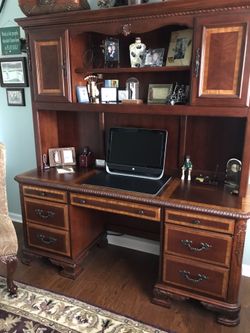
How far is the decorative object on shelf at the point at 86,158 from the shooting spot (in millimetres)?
2400

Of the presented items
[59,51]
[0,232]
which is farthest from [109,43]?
[0,232]

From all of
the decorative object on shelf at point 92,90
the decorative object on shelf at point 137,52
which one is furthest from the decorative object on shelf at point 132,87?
the decorative object on shelf at point 92,90

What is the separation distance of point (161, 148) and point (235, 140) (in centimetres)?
52

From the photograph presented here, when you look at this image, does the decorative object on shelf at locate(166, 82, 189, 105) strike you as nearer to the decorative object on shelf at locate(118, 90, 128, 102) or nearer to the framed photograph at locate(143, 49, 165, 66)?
the framed photograph at locate(143, 49, 165, 66)

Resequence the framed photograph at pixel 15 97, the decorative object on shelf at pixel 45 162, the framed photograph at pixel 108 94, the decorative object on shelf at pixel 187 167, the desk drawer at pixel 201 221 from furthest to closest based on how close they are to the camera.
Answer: the framed photograph at pixel 15 97 → the decorative object on shelf at pixel 45 162 → the framed photograph at pixel 108 94 → the decorative object on shelf at pixel 187 167 → the desk drawer at pixel 201 221

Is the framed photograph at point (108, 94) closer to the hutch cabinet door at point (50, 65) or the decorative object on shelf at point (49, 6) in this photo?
the hutch cabinet door at point (50, 65)

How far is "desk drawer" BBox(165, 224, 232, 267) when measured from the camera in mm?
Result: 1663

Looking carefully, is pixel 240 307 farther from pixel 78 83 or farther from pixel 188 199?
pixel 78 83

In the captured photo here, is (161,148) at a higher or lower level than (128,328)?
higher

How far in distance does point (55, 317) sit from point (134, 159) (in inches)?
48.1

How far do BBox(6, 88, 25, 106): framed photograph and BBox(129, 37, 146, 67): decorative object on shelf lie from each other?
121 centimetres

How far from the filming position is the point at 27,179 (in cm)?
214

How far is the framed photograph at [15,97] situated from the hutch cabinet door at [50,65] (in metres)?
0.57

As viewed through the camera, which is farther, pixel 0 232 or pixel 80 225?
pixel 80 225
